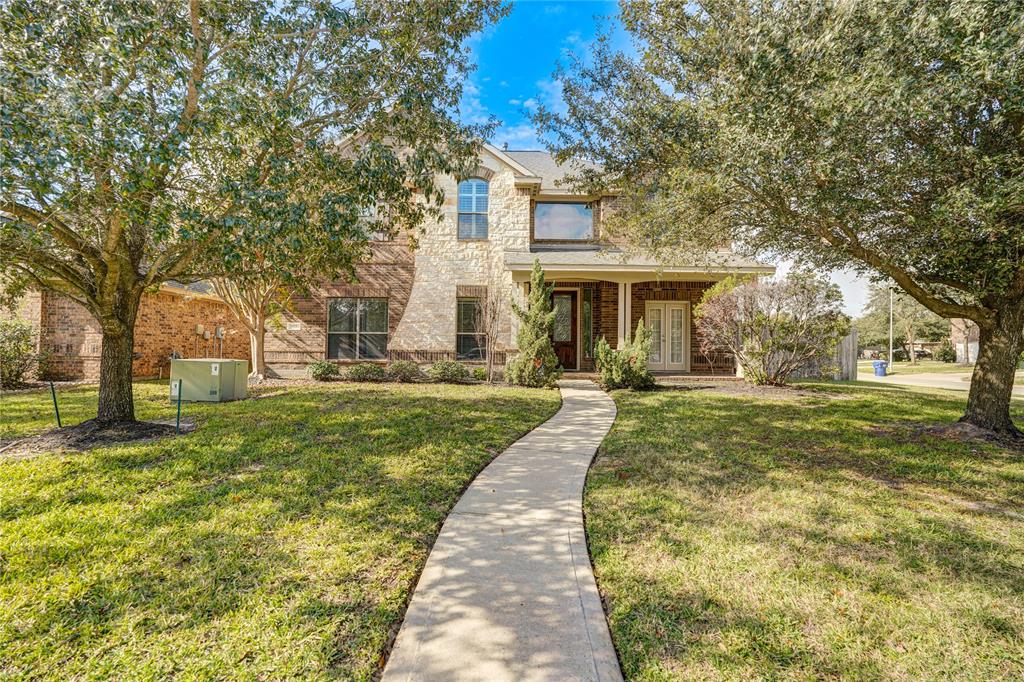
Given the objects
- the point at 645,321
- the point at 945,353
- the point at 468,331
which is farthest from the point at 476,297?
the point at 945,353

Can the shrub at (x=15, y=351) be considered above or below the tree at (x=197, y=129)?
below

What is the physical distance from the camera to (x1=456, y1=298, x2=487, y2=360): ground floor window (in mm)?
15430

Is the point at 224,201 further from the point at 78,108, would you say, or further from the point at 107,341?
the point at 107,341

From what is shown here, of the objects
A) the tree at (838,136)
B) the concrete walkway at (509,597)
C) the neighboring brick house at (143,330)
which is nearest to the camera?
the concrete walkway at (509,597)

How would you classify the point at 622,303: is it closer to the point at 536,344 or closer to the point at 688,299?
the point at 688,299

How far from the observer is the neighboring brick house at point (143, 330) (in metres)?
13.0

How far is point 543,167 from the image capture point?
715 inches

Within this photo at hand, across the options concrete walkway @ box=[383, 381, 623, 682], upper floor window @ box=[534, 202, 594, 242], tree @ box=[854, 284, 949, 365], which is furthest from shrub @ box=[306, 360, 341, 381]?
tree @ box=[854, 284, 949, 365]

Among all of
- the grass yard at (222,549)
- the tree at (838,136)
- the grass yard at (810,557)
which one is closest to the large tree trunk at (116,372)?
the grass yard at (222,549)

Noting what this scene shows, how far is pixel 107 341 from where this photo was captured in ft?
22.6

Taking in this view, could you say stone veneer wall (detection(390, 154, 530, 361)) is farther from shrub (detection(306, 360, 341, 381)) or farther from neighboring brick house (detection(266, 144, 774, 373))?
shrub (detection(306, 360, 341, 381))

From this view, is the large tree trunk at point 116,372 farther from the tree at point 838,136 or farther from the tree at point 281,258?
the tree at point 838,136

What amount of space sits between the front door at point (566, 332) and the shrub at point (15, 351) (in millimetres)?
14448

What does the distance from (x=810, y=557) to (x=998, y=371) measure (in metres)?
6.28
